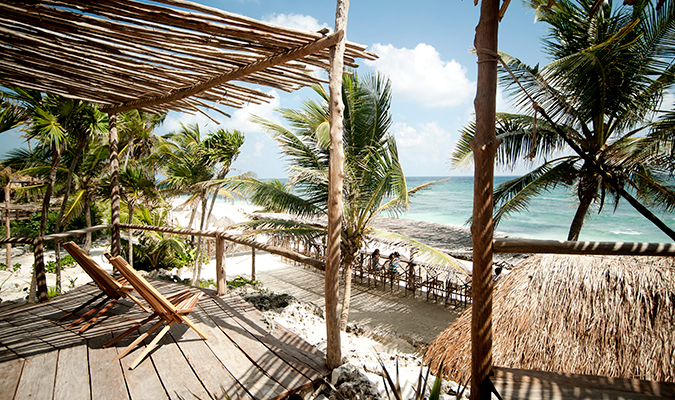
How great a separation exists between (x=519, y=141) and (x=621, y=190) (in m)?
1.93

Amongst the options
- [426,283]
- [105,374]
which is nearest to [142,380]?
[105,374]

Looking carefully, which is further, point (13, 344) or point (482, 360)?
point (13, 344)

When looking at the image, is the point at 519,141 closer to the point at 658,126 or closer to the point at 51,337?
the point at 658,126

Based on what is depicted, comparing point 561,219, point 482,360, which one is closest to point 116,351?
point 482,360

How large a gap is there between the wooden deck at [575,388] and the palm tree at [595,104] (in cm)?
453

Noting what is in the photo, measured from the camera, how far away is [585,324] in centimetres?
289

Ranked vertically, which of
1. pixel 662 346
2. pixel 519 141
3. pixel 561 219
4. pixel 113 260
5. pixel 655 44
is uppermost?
pixel 655 44

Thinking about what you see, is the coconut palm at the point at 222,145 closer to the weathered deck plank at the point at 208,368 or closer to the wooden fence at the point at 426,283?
the wooden fence at the point at 426,283

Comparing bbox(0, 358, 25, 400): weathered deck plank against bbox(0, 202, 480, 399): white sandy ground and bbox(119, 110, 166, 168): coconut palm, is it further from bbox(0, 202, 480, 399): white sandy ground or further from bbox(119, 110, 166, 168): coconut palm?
bbox(119, 110, 166, 168): coconut palm

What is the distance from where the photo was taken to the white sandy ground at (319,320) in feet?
8.64

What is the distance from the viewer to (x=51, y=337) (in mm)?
2795

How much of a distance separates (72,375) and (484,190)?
2975 millimetres

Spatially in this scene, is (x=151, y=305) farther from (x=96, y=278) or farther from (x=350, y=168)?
(x=350, y=168)

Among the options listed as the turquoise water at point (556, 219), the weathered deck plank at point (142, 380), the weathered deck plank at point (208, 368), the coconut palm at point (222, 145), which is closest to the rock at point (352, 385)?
the weathered deck plank at point (208, 368)
